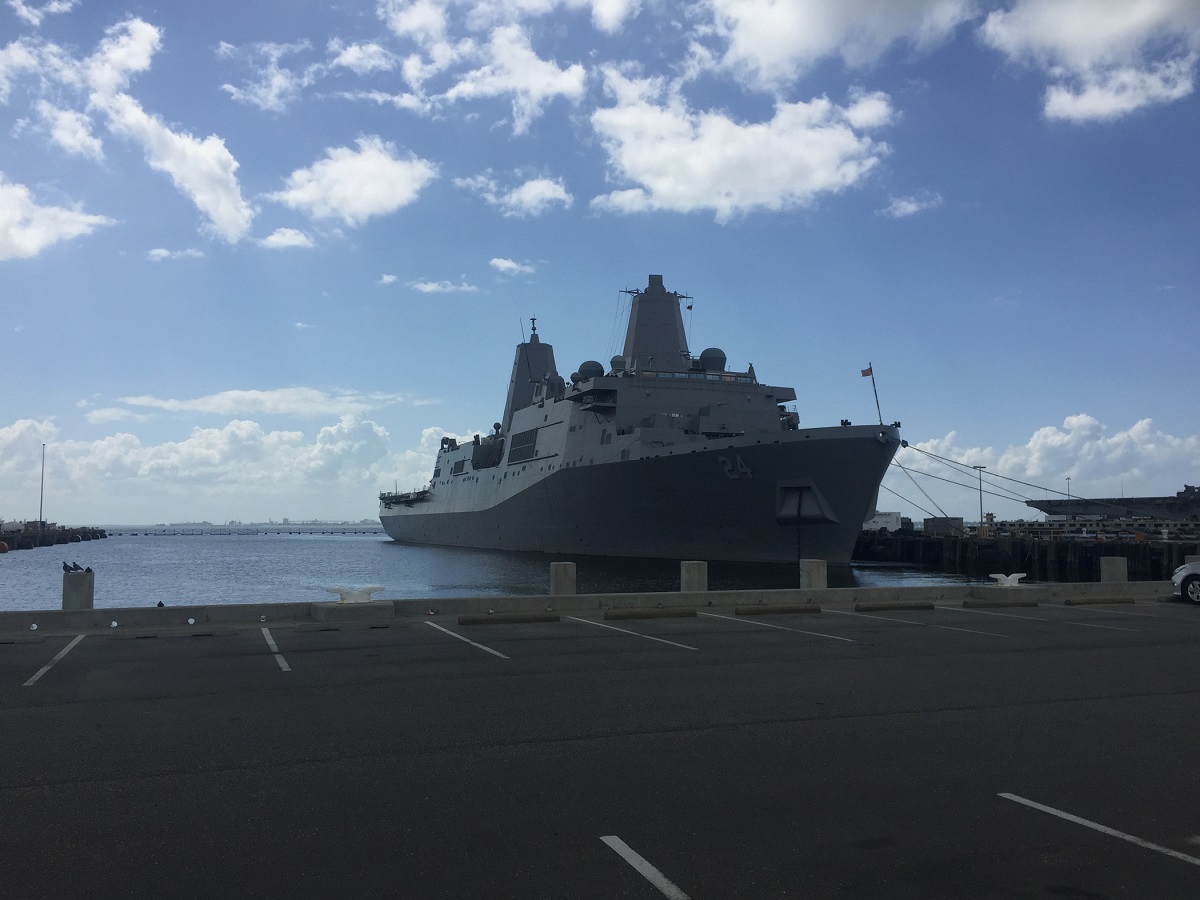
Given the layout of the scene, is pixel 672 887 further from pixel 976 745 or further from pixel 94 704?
pixel 94 704

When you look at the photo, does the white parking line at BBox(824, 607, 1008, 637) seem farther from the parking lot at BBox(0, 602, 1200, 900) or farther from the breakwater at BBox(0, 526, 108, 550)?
the breakwater at BBox(0, 526, 108, 550)

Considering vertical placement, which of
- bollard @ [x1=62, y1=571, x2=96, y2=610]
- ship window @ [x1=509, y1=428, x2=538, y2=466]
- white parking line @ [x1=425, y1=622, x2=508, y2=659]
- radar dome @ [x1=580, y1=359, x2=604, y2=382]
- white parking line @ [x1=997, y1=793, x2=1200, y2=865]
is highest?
radar dome @ [x1=580, y1=359, x2=604, y2=382]

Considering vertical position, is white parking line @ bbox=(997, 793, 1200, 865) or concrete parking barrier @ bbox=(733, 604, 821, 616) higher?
white parking line @ bbox=(997, 793, 1200, 865)

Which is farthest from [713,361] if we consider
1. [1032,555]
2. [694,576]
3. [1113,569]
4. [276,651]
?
[276,651]

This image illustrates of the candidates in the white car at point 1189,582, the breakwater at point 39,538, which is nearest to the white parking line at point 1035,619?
the white car at point 1189,582

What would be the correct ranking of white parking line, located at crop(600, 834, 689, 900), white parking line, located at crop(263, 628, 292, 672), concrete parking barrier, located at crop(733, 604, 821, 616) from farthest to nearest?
1. concrete parking barrier, located at crop(733, 604, 821, 616)
2. white parking line, located at crop(263, 628, 292, 672)
3. white parking line, located at crop(600, 834, 689, 900)

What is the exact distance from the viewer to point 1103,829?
4.64 m

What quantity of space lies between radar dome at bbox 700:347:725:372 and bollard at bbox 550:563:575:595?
97.1 feet

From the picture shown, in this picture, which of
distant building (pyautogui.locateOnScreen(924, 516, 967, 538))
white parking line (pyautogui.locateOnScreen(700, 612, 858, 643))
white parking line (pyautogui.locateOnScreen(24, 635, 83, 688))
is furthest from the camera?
distant building (pyautogui.locateOnScreen(924, 516, 967, 538))

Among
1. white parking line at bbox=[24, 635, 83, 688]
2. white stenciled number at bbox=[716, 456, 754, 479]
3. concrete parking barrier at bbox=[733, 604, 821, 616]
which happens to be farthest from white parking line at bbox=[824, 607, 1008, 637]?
white stenciled number at bbox=[716, 456, 754, 479]

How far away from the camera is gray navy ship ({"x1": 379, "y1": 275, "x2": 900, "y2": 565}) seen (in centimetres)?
3306

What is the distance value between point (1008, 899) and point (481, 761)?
3.35 meters

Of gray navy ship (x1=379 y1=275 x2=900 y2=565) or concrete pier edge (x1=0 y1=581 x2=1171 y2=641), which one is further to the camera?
gray navy ship (x1=379 y1=275 x2=900 y2=565)

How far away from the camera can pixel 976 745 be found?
21.1ft
